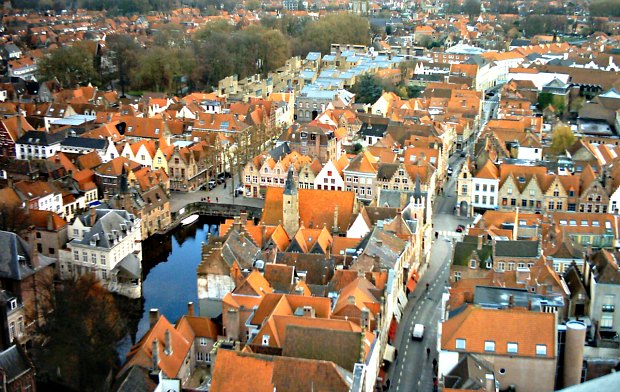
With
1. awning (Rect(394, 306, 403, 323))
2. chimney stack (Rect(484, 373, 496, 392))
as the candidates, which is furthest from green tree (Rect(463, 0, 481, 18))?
chimney stack (Rect(484, 373, 496, 392))

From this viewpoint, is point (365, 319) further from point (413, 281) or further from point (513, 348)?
point (413, 281)

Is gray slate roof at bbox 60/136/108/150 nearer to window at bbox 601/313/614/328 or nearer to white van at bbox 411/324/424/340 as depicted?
white van at bbox 411/324/424/340

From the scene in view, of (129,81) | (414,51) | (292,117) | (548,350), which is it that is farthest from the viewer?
(414,51)

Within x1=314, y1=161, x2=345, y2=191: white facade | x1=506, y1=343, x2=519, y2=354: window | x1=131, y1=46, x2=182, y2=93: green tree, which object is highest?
x1=131, y1=46, x2=182, y2=93: green tree

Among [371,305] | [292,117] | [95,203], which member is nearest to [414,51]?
[292,117]

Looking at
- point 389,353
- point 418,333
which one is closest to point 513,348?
point 389,353

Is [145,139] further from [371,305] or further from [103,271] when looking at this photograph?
[371,305]

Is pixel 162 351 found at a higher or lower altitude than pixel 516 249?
lower
